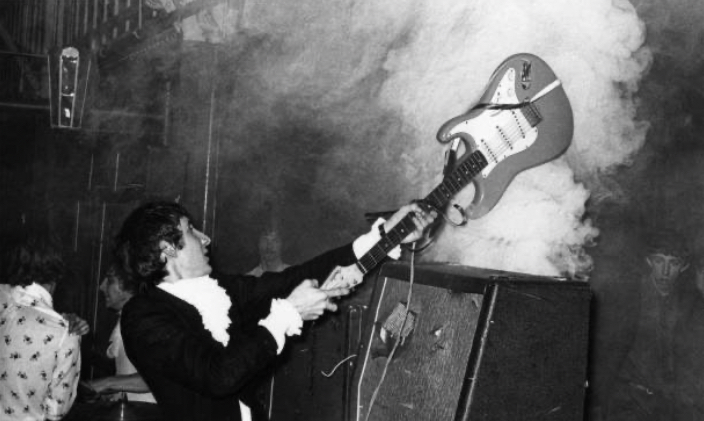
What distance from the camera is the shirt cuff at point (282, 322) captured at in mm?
1771

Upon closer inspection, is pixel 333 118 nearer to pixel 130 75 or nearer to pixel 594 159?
pixel 130 75

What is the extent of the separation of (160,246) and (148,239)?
0.04m

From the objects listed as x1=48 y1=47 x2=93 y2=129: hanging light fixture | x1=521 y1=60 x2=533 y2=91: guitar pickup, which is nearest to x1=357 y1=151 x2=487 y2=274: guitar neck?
x1=521 y1=60 x2=533 y2=91: guitar pickup

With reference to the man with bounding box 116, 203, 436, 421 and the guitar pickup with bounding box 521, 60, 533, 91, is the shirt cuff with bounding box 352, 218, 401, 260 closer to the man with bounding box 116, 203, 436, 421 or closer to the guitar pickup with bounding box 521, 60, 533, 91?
the man with bounding box 116, 203, 436, 421

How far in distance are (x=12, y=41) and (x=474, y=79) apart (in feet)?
18.0

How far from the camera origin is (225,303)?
211 centimetres

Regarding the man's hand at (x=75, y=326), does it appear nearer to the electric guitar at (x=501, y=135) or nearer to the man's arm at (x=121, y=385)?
the man's arm at (x=121, y=385)

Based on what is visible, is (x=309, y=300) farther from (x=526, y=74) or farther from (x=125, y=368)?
(x=125, y=368)

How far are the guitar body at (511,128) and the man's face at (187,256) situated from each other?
869 mm

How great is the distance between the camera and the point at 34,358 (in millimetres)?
2936

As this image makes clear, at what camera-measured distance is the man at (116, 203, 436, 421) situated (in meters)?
1.75

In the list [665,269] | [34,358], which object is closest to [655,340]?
[665,269]

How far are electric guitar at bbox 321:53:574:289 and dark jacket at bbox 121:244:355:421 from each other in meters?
0.43

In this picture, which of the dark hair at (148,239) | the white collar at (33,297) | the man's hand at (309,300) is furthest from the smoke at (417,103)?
the white collar at (33,297)
